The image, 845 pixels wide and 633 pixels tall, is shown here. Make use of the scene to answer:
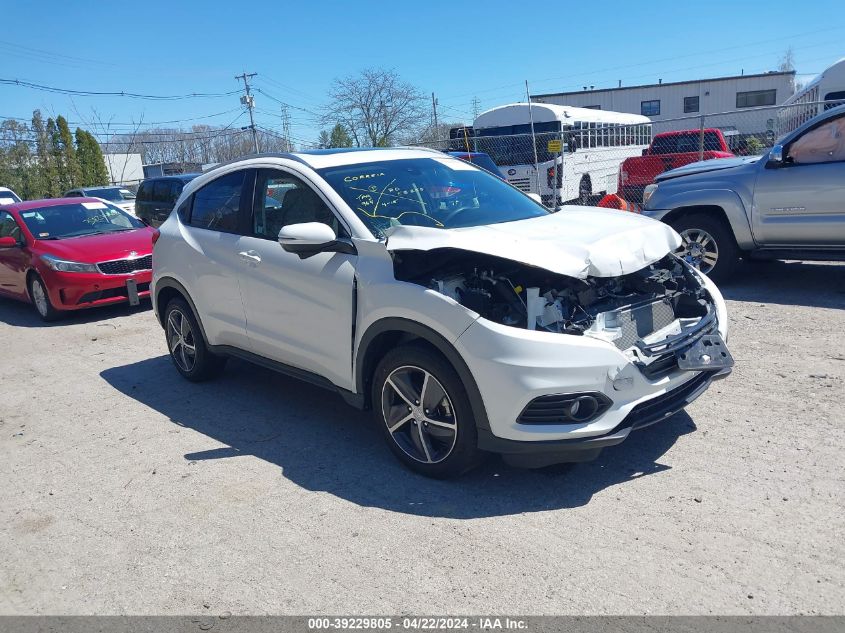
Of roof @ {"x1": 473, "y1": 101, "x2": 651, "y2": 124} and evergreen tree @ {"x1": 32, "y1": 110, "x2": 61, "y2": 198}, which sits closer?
roof @ {"x1": 473, "y1": 101, "x2": 651, "y2": 124}

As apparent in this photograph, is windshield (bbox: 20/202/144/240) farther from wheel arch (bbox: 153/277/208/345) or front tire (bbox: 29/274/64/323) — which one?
wheel arch (bbox: 153/277/208/345)

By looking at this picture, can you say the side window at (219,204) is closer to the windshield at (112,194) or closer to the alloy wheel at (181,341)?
the alloy wheel at (181,341)

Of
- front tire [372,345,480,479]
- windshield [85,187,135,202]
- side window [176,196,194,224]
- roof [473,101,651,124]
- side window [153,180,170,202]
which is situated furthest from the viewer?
windshield [85,187,135,202]

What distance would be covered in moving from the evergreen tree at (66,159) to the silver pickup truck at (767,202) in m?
30.9

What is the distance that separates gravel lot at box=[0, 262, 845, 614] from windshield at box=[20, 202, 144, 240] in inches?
197

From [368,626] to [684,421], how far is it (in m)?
2.66

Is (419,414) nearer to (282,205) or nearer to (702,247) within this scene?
(282,205)

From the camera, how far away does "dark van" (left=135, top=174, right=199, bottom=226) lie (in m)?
18.5

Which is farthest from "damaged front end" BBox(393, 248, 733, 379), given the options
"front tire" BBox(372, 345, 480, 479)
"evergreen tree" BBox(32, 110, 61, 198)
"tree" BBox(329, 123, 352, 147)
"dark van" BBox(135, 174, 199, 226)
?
"tree" BBox(329, 123, 352, 147)

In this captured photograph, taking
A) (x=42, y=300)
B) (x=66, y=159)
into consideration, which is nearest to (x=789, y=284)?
(x=42, y=300)

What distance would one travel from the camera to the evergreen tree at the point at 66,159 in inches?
1270

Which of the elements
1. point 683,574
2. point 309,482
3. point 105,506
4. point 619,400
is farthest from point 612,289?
point 105,506

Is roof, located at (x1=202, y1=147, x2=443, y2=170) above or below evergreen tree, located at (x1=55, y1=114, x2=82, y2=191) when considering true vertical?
below

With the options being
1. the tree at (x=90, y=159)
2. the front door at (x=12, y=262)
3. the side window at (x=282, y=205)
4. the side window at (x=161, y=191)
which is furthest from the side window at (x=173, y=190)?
the tree at (x=90, y=159)
